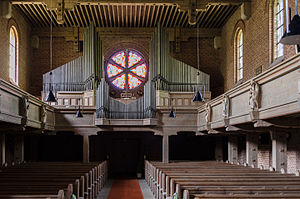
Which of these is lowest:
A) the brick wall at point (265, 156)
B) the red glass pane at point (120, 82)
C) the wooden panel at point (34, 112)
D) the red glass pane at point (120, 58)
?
the brick wall at point (265, 156)

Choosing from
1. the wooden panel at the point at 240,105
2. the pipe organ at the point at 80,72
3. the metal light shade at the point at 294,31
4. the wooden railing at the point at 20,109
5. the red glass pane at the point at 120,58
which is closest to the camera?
the metal light shade at the point at 294,31

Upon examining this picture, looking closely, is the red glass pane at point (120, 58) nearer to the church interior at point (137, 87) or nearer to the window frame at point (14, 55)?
the church interior at point (137, 87)

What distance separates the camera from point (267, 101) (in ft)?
31.2

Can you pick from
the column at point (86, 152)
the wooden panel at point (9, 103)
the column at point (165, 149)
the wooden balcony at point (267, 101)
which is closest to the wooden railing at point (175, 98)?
the column at point (165, 149)

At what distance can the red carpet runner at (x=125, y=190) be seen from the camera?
15359 millimetres

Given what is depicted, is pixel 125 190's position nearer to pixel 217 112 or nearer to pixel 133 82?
pixel 217 112

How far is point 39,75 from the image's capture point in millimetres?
24781

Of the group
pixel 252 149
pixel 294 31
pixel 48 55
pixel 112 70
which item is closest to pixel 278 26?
pixel 252 149

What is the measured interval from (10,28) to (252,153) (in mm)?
13707

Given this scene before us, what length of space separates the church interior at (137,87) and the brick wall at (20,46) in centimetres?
6

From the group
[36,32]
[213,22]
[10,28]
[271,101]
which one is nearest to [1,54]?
[10,28]

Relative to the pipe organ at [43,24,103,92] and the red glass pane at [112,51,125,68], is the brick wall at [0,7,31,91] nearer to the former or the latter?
the pipe organ at [43,24,103,92]

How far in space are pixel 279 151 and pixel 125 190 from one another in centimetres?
715

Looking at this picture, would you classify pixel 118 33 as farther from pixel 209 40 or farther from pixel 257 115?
pixel 257 115
